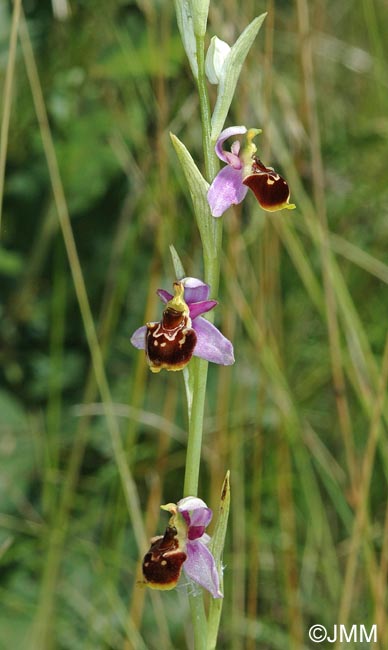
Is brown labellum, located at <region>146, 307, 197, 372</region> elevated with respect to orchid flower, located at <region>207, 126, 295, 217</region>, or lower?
lower

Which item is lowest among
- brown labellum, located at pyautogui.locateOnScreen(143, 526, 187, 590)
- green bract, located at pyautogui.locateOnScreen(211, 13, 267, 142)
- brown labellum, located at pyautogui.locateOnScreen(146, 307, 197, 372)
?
brown labellum, located at pyautogui.locateOnScreen(143, 526, 187, 590)

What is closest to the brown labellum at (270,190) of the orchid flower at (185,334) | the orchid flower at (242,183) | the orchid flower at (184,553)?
the orchid flower at (242,183)

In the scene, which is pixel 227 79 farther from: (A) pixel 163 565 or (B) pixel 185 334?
(A) pixel 163 565

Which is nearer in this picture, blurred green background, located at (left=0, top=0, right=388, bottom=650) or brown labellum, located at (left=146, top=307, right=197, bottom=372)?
brown labellum, located at (left=146, top=307, right=197, bottom=372)

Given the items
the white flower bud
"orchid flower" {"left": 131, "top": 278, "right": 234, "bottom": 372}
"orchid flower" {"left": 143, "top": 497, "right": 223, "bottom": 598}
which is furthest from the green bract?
"orchid flower" {"left": 143, "top": 497, "right": 223, "bottom": 598}

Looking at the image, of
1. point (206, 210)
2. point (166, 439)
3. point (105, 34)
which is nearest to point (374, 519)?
point (166, 439)

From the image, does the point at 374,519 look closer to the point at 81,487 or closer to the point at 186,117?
the point at 81,487

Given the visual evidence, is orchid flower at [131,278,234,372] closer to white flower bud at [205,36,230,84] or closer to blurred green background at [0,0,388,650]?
white flower bud at [205,36,230,84]

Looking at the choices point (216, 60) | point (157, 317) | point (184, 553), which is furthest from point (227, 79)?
point (157, 317)
